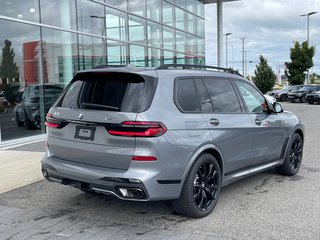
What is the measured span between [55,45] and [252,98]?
8612 mm

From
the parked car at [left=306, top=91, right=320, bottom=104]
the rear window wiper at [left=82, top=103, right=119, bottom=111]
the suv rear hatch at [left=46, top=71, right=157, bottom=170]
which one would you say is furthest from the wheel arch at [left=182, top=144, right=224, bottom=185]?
the parked car at [left=306, top=91, right=320, bottom=104]

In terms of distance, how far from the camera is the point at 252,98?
225 inches

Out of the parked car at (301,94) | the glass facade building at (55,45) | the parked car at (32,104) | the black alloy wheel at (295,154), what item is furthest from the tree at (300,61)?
the black alloy wheel at (295,154)

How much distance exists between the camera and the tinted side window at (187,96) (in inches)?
173

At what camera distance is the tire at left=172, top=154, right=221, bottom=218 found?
14.1ft

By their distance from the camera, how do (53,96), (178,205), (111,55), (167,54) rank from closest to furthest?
(178,205), (53,96), (111,55), (167,54)

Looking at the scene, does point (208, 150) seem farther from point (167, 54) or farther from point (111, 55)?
point (167, 54)

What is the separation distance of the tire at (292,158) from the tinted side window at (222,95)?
1.65 meters

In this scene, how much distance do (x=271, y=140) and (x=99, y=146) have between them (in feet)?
9.47

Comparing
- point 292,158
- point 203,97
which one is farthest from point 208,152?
point 292,158

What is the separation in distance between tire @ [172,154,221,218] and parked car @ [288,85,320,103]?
2876 cm

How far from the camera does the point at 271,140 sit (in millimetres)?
5812

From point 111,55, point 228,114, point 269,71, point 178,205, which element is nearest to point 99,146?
point 178,205

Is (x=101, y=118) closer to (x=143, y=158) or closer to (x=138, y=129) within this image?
(x=138, y=129)
